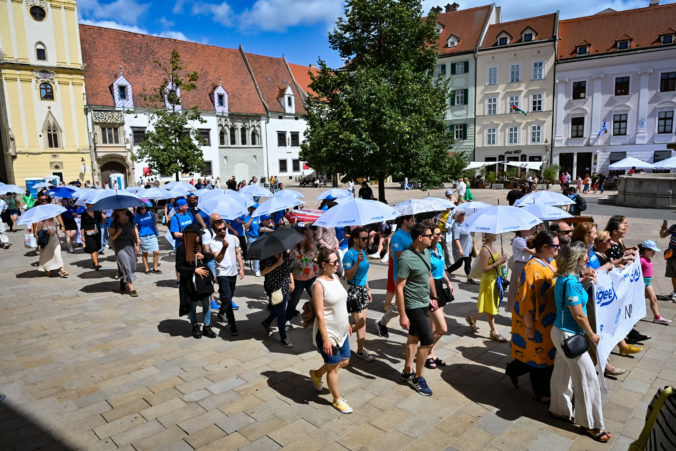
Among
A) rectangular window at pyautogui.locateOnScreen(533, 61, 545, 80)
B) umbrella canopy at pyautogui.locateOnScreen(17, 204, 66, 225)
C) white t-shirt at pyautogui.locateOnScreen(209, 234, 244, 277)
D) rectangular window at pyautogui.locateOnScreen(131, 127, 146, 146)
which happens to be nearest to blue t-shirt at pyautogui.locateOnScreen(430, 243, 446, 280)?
white t-shirt at pyautogui.locateOnScreen(209, 234, 244, 277)

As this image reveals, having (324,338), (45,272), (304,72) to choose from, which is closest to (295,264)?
(324,338)

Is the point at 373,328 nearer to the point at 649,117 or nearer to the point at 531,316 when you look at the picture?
the point at 531,316

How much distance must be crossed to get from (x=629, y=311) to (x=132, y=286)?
933 cm

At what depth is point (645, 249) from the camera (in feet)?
24.3

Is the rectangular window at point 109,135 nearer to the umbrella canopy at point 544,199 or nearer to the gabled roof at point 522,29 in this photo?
the gabled roof at point 522,29

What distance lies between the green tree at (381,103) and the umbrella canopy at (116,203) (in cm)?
883

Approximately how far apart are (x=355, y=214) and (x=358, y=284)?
1650 mm

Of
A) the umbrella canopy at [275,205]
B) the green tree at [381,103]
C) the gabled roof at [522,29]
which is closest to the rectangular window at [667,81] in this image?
the gabled roof at [522,29]

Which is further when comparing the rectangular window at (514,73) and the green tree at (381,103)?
the rectangular window at (514,73)

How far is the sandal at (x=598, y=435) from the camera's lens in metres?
4.47

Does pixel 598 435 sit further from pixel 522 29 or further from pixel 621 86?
pixel 522 29

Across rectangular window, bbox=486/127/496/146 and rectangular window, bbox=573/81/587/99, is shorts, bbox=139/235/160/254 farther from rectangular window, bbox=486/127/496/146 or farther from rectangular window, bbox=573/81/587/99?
rectangular window, bbox=573/81/587/99

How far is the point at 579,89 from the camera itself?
4372cm

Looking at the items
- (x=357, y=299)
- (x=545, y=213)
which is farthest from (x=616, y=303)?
(x=357, y=299)
